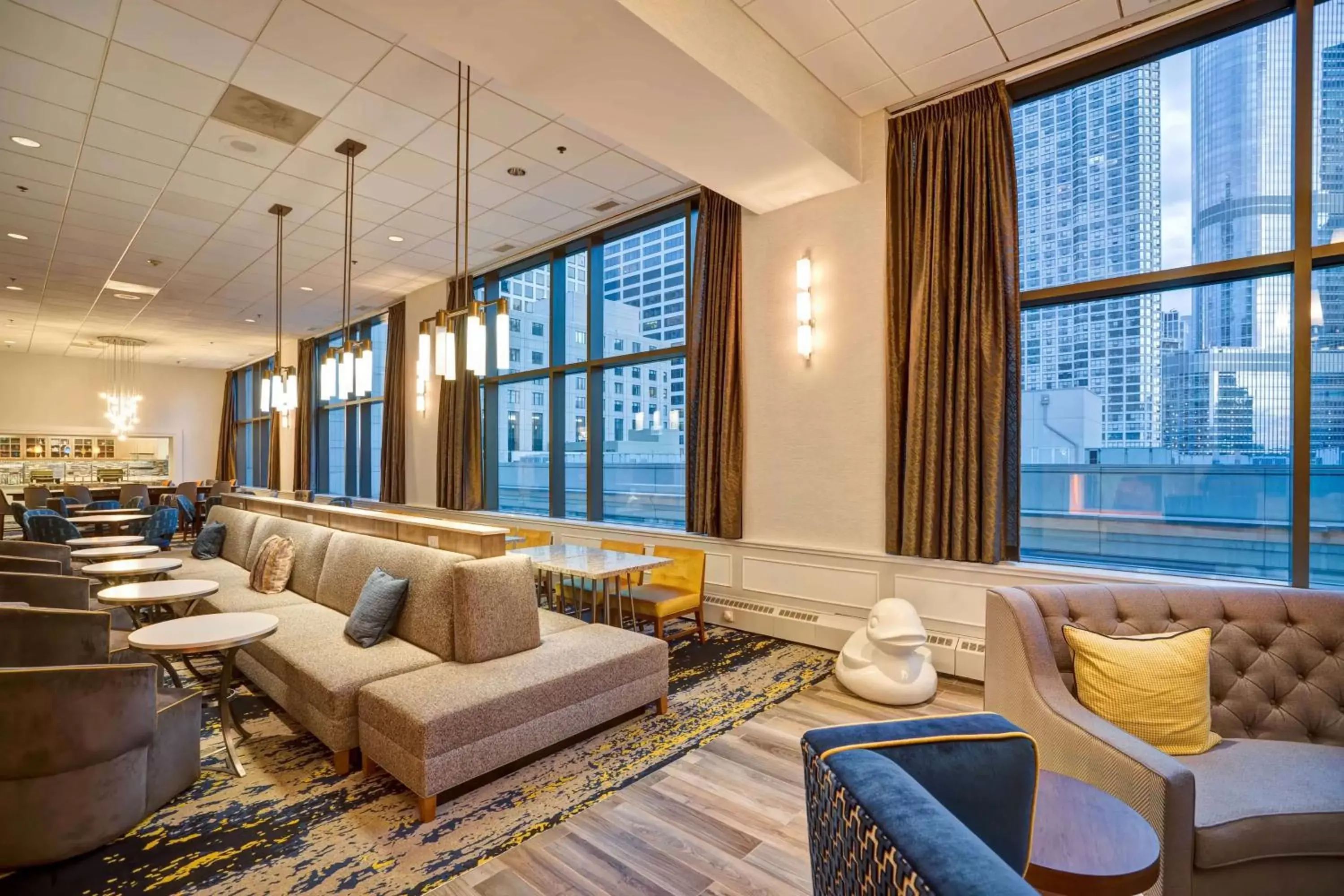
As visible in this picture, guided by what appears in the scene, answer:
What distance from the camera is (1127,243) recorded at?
3.60 meters

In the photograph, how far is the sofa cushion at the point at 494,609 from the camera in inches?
115

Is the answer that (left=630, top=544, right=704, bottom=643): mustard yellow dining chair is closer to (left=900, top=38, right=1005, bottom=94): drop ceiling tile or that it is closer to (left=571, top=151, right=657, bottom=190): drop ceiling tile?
(left=571, top=151, right=657, bottom=190): drop ceiling tile

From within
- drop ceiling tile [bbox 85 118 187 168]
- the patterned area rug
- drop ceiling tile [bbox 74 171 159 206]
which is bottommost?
the patterned area rug

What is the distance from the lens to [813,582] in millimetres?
4484

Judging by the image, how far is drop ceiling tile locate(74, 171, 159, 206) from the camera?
485cm

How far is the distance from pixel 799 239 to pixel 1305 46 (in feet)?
8.80

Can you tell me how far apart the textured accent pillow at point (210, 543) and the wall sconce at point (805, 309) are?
18.6 feet

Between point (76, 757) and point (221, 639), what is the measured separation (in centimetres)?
65

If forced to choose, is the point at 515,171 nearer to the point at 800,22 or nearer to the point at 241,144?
the point at 241,144

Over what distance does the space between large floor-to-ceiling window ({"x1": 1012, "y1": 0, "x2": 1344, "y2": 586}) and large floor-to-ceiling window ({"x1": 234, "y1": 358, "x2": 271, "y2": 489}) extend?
14.8 meters

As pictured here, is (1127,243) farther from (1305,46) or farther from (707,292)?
(707,292)

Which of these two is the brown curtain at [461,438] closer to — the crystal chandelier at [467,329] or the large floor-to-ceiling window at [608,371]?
the large floor-to-ceiling window at [608,371]

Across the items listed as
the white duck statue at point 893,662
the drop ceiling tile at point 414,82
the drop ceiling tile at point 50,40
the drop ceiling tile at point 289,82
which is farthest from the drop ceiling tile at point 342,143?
the white duck statue at point 893,662

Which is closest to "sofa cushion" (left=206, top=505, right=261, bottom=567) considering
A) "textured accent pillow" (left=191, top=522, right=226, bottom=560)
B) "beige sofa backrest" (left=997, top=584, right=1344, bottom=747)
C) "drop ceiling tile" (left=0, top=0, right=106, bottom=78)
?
"textured accent pillow" (left=191, top=522, right=226, bottom=560)
